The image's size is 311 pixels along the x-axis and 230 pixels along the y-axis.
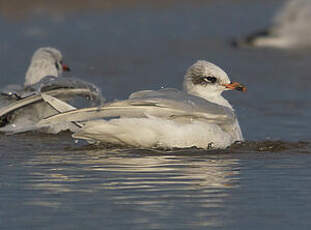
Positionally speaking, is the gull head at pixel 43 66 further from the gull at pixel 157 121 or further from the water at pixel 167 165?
the gull at pixel 157 121

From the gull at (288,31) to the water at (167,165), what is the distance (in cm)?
78

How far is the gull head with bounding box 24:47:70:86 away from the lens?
34.2ft

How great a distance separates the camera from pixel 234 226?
516cm

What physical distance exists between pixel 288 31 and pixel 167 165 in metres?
10.7

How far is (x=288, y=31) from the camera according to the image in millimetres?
17203

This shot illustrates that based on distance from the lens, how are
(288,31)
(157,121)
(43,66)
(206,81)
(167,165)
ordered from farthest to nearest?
(288,31), (43,66), (206,81), (157,121), (167,165)

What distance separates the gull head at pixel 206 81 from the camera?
833 centimetres

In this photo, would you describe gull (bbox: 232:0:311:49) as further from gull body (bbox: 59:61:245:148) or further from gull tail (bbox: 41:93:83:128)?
gull body (bbox: 59:61:245:148)

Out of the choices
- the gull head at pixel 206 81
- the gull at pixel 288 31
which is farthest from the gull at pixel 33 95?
the gull at pixel 288 31

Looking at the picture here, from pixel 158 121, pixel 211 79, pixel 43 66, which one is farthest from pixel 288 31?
pixel 158 121

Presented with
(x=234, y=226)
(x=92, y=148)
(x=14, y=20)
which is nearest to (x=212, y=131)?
(x=92, y=148)

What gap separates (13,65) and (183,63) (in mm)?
2522

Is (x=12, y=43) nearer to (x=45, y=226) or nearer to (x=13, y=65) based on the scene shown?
(x=13, y=65)

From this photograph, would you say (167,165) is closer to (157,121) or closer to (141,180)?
(157,121)
